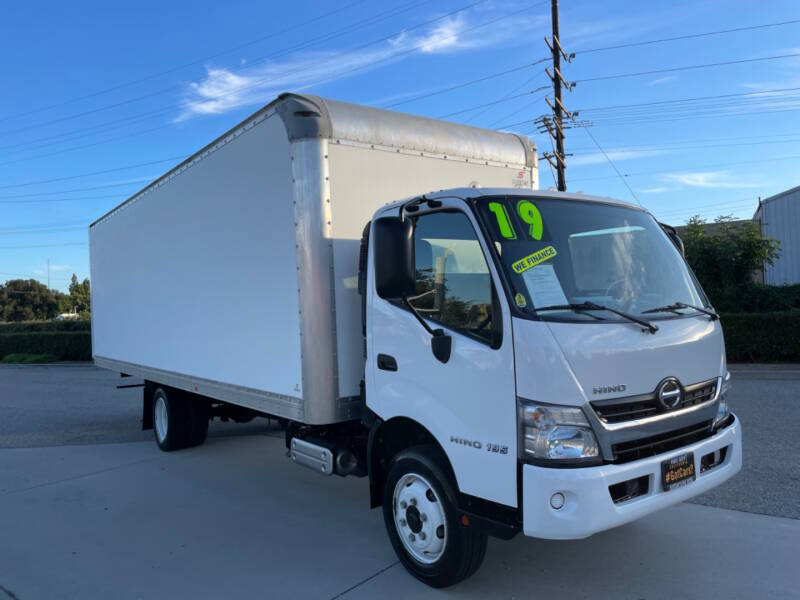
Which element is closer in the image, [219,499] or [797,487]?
[797,487]

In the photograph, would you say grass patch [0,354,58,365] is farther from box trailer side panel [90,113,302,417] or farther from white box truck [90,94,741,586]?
white box truck [90,94,741,586]

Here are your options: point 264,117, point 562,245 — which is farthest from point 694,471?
point 264,117

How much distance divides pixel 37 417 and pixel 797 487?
39.6ft

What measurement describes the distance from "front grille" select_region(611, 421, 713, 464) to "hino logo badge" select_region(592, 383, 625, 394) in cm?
27

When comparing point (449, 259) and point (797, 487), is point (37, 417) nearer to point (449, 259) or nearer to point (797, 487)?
point (449, 259)

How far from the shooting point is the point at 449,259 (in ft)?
12.6

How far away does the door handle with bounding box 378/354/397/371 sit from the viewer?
407 cm

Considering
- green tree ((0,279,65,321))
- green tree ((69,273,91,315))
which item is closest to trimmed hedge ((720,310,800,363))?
green tree ((69,273,91,315))

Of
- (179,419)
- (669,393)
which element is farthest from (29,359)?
(669,393)

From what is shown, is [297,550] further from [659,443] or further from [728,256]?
[728,256]

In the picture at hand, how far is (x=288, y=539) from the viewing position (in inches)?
195

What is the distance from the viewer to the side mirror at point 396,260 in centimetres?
365

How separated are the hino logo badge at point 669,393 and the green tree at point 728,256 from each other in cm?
1418

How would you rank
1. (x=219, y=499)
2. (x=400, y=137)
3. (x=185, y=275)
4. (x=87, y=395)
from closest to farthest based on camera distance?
1. (x=400, y=137)
2. (x=219, y=499)
3. (x=185, y=275)
4. (x=87, y=395)
